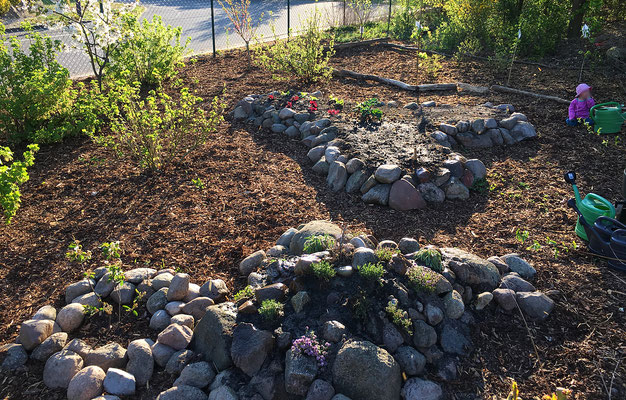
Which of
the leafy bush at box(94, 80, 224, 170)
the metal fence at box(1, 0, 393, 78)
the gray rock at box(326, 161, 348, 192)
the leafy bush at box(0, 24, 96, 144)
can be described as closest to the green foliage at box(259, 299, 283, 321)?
the gray rock at box(326, 161, 348, 192)

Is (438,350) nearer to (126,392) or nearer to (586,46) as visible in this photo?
(126,392)

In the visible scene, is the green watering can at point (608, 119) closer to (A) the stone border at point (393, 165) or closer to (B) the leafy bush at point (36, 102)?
(A) the stone border at point (393, 165)

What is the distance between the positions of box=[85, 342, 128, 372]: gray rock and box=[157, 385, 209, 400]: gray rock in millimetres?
424

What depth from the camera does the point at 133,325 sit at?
310 cm

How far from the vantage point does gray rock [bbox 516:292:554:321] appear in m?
3.07

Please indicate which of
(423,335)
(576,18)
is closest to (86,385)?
(423,335)

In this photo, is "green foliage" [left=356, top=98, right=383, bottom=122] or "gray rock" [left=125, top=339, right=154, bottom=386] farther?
"green foliage" [left=356, top=98, right=383, bottom=122]

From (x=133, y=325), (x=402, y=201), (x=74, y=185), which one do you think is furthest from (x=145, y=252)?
(x=402, y=201)

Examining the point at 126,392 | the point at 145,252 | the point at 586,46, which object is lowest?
the point at 126,392

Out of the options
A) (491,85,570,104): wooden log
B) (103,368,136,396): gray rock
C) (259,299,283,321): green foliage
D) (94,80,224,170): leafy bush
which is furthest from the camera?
(491,85,570,104): wooden log

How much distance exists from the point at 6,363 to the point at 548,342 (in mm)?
3597

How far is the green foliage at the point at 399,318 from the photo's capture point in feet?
9.12

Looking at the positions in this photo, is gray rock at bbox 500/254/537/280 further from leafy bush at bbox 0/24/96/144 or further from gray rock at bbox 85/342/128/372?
leafy bush at bbox 0/24/96/144

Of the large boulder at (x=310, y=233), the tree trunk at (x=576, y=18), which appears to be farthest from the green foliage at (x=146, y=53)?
the tree trunk at (x=576, y=18)
